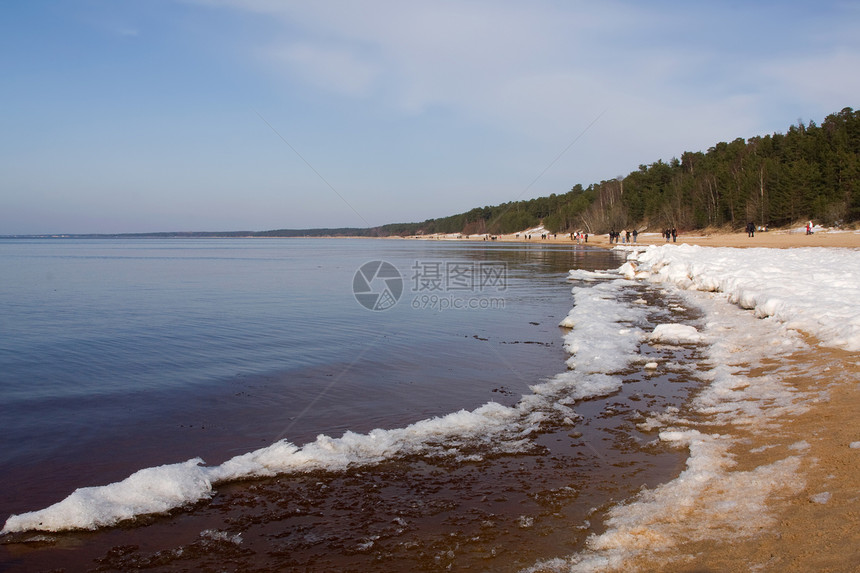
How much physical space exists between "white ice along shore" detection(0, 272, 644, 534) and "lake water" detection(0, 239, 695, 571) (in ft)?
0.57

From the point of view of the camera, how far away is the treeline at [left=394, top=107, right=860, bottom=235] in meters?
65.2

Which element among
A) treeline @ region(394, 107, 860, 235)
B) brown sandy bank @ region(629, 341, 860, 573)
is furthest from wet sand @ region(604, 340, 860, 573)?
treeline @ region(394, 107, 860, 235)

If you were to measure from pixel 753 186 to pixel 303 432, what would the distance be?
8255 centimetres

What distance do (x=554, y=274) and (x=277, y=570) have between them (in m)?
32.5

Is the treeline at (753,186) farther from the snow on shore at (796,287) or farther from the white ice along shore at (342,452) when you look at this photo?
the white ice along shore at (342,452)

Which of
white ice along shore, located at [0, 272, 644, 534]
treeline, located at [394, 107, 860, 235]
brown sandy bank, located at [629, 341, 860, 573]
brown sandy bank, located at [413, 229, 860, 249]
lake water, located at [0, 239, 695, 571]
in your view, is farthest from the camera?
treeline, located at [394, 107, 860, 235]

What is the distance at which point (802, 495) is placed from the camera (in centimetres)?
462

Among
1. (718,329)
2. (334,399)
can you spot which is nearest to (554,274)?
(718,329)

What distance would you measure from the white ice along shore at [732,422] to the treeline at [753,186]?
56.1 m

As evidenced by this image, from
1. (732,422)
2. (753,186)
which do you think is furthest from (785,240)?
(732,422)

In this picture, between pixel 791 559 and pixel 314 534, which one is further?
pixel 314 534

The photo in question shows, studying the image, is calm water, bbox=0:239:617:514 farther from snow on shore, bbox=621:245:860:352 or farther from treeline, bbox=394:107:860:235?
treeline, bbox=394:107:860:235

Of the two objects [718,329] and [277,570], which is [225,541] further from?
[718,329]

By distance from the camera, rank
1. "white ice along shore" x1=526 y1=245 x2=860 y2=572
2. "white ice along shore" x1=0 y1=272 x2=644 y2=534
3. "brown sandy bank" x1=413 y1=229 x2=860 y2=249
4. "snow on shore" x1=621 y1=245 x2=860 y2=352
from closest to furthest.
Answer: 1. "white ice along shore" x1=526 y1=245 x2=860 y2=572
2. "white ice along shore" x1=0 y1=272 x2=644 y2=534
3. "snow on shore" x1=621 y1=245 x2=860 y2=352
4. "brown sandy bank" x1=413 y1=229 x2=860 y2=249
